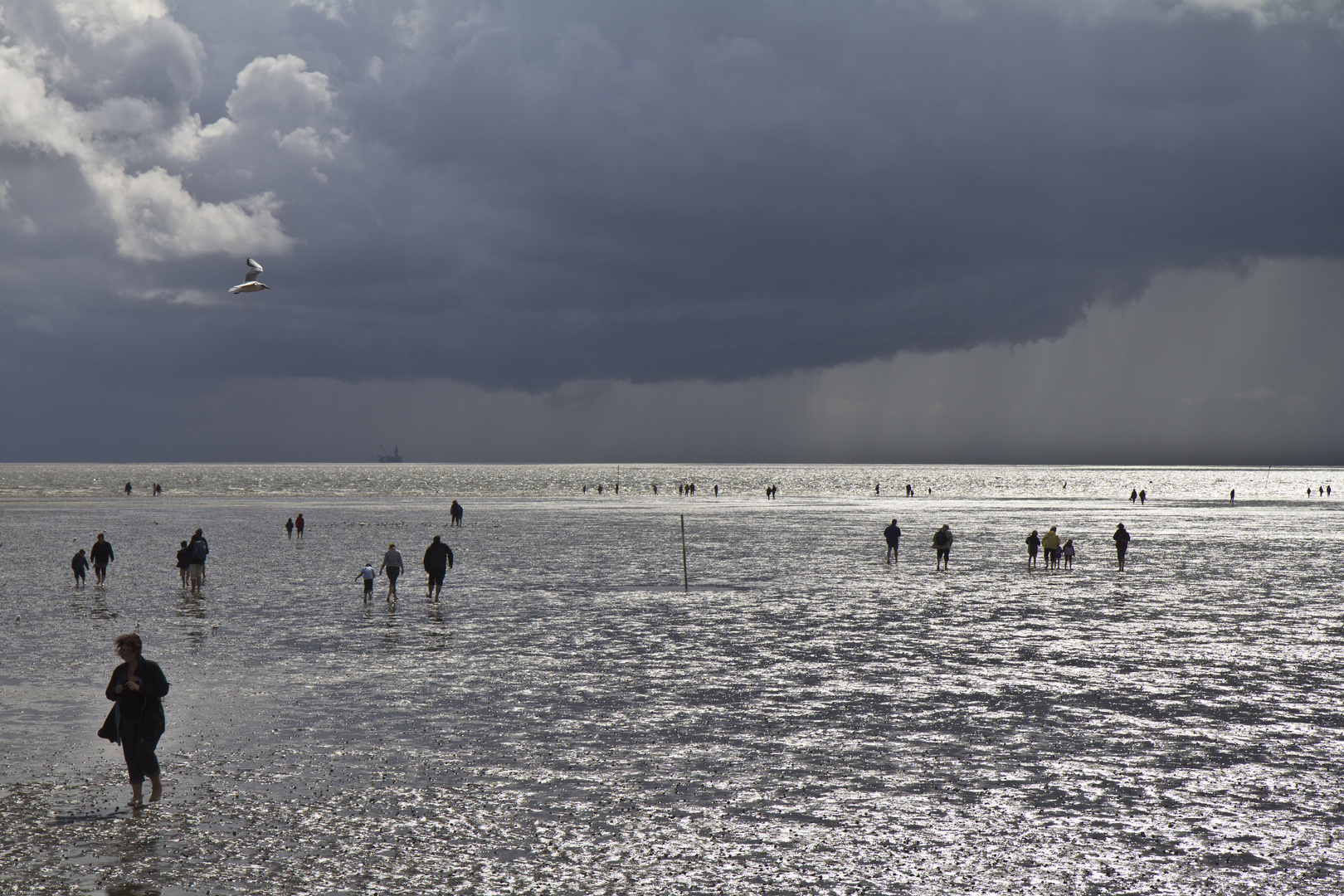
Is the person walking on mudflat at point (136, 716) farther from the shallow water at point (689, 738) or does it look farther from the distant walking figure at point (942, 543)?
the distant walking figure at point (942, 543)

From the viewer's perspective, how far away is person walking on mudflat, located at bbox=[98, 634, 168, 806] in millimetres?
9109

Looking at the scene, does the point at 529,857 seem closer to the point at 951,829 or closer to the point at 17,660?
the point at 951,829

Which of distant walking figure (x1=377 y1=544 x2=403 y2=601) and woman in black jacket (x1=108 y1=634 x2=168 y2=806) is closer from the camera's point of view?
woman in black jacket (x1=108 y1=634 x2=168 y2=806)

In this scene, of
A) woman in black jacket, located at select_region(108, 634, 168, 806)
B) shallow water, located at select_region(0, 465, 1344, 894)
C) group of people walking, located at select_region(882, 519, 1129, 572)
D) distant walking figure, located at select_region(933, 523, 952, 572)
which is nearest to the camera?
shallow water, located at select_region(0, 465, 1344, 894)

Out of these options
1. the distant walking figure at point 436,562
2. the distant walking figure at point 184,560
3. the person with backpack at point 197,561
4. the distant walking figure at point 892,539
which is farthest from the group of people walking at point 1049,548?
the distant walking figure at point 184,560

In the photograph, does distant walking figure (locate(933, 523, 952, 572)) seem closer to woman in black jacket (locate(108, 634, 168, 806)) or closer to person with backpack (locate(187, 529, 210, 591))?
person with backpack (locate(187, 529, 210, 591))

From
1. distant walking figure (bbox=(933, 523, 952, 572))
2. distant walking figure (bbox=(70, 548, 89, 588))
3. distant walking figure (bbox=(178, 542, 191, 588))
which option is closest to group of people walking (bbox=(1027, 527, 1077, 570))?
distant walking figure (bbox=(933, 523, 952, 572))

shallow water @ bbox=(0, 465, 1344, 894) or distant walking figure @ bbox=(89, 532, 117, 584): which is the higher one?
distant walking figure @ bbox=(89, 532, 117, 584)

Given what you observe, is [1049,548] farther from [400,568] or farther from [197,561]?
[197,561]

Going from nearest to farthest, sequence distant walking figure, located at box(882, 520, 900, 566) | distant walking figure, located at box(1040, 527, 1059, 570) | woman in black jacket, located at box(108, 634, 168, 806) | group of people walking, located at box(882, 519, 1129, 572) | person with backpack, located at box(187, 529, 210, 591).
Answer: woman in black jacket, located at box(108, 634, 168, 806)
person with backpack, located at box(187, 529, 210, 591)
group of people walking, located at box(882, 519, 1129, 572)
distant walking figure, located at box(1040, 527, 1059, 570)
distant walking figure, located at box(882, 520, 900, 566)

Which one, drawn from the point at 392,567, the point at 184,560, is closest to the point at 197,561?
the point at 184,560

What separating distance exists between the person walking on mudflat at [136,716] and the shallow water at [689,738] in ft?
1.13

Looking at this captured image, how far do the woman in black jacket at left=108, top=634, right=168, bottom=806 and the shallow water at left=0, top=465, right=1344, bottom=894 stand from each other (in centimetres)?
35

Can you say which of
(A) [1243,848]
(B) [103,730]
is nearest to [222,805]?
(B) [103,730]
